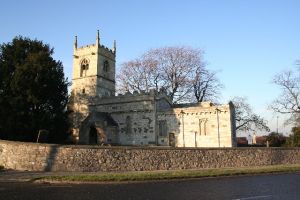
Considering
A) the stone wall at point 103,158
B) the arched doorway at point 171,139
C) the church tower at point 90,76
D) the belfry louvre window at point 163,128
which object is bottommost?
the stone wall at point 103,158

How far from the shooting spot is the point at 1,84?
34.4 m

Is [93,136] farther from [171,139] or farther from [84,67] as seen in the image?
[84,67]

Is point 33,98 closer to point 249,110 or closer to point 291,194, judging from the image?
point 291,194

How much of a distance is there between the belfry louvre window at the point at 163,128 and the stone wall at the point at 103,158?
17.1m

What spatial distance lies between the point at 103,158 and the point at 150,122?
71.2ft

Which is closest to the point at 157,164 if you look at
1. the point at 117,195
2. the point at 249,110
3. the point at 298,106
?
the point at 117,195

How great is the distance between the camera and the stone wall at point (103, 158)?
22.4 metres

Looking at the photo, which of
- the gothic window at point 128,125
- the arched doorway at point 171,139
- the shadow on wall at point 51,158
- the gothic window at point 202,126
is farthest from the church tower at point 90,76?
the shadow on wall at point 51,158

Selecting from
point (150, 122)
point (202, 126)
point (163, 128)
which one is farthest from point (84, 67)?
point (202, 126)

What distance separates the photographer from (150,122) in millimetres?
44375

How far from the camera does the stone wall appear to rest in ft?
73.5

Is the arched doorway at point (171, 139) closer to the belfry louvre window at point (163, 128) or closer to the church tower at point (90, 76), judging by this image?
the belfry louvre window at point (163, 128)

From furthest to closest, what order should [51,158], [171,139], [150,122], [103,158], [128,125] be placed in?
[128,125] → [150,122] → [171,139] → [103,158] → [51,158]

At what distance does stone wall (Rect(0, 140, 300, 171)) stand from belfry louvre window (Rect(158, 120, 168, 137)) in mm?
17141
